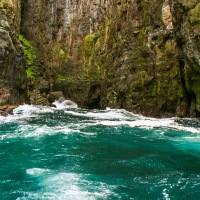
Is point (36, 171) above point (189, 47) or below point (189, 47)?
below

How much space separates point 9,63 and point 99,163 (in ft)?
76.5

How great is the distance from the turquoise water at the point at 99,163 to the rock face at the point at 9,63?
1161 cm

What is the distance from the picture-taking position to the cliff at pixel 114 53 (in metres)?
30.4

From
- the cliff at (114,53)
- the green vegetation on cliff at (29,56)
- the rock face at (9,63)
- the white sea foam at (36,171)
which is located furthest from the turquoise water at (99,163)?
the green vegetation on cliff at (29,56)

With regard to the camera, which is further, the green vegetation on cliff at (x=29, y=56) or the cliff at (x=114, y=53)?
the green vegetation on cliff at (x=29, y=56)

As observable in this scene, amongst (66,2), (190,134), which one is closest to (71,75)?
(66,2)

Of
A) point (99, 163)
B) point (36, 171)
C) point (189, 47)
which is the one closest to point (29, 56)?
A: point (189, 47)

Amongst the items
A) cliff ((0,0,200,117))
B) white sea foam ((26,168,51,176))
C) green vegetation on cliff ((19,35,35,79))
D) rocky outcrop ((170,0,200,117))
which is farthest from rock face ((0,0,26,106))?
white sea foam ((26,168,51,176))

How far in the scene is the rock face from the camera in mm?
32519

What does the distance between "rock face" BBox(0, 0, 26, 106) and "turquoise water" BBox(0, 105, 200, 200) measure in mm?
11609

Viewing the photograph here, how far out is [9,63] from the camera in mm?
34094

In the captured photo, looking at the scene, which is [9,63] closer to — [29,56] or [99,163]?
[29,56]

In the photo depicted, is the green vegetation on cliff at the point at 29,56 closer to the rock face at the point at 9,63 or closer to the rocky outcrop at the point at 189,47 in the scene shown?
the rock face at the point at 9,63

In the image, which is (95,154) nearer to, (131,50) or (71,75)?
(131,50)
